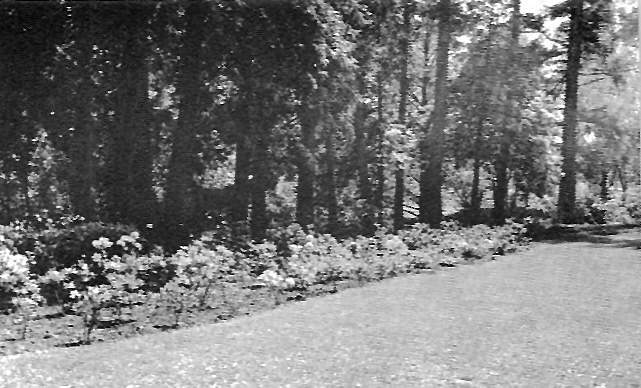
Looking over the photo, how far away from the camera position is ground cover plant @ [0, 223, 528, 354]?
3.49 meters

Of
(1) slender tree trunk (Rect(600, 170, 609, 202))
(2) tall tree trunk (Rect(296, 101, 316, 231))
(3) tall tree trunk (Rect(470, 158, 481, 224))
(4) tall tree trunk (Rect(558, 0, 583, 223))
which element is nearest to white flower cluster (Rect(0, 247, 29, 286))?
(2) tall tree trunk (Rect(296, 101, 316, 231))

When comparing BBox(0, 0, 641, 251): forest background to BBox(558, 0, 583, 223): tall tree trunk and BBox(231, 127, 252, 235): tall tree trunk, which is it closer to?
BBox(231, 127, 252, 235): tall tree trunk

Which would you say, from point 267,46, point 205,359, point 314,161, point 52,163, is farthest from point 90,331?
point 267,46

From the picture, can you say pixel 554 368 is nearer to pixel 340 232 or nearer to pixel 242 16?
pixel 340 232

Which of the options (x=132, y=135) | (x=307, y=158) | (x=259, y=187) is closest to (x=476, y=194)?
(x=307, y=158)

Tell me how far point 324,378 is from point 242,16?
8.44ft

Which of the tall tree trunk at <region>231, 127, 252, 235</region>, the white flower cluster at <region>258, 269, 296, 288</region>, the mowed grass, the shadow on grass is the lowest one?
the mowed grass

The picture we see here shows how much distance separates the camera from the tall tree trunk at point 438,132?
486cm

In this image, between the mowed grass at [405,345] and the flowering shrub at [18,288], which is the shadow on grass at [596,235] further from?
the flowering shrub at [18,288]

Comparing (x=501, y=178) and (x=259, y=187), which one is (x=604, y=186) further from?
(x=259, y=187)

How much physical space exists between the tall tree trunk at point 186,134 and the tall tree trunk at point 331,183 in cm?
85

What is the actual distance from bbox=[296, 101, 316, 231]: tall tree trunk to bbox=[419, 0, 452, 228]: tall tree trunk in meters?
0.80

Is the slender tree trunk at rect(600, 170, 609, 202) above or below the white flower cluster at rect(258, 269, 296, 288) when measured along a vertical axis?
above

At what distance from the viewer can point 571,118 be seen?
17.5ft
